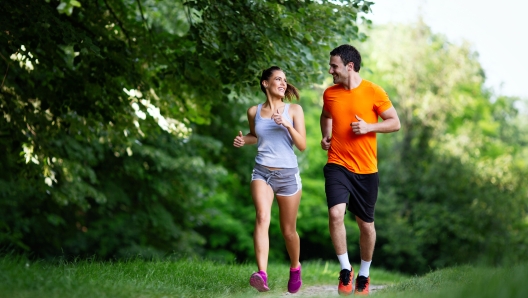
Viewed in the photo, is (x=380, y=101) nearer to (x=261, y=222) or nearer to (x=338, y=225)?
(x=338, y=225)

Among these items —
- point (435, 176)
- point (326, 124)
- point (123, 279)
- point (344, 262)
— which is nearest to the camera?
point (123, 279)

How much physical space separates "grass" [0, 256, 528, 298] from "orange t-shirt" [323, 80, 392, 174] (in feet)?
4.24

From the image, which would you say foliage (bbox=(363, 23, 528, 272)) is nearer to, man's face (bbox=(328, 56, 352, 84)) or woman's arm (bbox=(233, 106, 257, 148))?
woman's arm (bbox=(233, 106, 257, 148))

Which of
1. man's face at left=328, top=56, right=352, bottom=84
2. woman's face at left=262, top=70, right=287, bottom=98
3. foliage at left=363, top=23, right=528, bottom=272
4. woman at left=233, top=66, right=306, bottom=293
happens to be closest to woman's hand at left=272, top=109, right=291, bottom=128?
woman at left=233, top=66, right=306, bottom=293

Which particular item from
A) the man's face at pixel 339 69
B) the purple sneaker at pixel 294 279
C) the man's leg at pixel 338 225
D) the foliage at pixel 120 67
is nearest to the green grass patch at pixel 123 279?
the purple sneaker at pixel 294 279

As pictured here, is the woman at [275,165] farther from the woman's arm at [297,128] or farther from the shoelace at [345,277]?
the shoelace at [345,277]

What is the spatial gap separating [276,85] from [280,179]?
3.11 feet

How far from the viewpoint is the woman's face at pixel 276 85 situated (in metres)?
7.46

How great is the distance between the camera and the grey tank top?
24.0 ft

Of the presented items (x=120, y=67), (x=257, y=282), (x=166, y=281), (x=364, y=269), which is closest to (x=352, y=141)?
(x=364, y=269)

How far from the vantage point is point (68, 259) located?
7797 mm

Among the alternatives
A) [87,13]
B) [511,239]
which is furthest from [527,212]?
[87,13]

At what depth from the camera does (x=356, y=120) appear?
23.9 feet

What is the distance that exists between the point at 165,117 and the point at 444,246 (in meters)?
18.7
